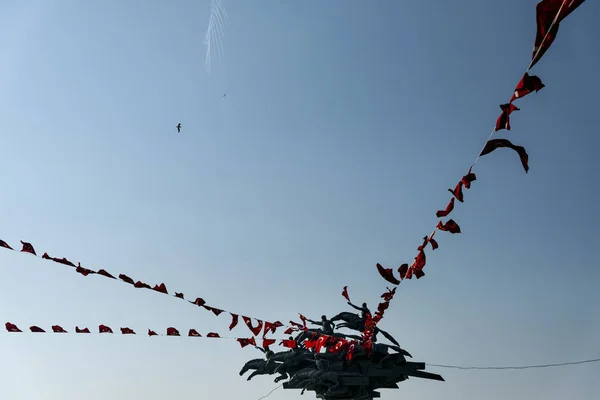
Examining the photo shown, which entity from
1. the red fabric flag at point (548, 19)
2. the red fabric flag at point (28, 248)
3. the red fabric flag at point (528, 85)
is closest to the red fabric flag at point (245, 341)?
the red fabric flag at point (28, 248)

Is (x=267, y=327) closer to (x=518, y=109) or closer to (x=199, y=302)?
(x=199, y=302)

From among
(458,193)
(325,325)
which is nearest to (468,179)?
(458,193)

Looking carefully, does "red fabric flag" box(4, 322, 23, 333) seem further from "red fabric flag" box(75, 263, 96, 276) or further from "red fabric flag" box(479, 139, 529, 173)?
"red fabric flag" box(479, 139, 529, 173)

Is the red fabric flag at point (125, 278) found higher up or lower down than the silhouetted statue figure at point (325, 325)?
lower down

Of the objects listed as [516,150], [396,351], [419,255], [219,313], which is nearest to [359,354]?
[396,351]

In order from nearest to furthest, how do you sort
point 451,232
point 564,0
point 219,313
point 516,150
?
1. point 564,0
2. point 516,150
3. point 451,232
4. point 219,313

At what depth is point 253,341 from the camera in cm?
1772

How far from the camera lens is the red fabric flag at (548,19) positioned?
5441 mm

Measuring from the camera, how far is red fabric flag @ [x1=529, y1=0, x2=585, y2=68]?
17.9 feet

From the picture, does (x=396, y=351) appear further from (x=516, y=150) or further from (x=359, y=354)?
(x=516, y=150)

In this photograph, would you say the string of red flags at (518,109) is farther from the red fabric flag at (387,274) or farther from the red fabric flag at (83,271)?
the red fabric flag at (83,271)

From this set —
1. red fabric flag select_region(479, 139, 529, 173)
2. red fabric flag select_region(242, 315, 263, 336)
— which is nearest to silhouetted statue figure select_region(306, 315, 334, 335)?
red fabric flag select_region(242, 315, 263, 336)

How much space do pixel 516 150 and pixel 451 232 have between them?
3.05 metres

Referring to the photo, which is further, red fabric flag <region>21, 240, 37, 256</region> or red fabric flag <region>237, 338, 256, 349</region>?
red fabric flag <region>237, 338, 256, 349</region>
